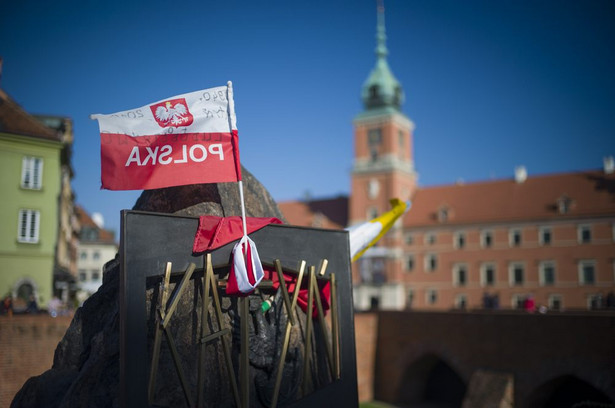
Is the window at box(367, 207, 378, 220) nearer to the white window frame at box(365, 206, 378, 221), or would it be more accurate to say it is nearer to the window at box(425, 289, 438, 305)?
the white window frame at box(365, 206, 378, 221)

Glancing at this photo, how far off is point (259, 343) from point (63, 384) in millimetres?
3036

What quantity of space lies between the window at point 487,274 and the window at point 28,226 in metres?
38.8

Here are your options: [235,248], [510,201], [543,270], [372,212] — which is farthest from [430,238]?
[235,248]

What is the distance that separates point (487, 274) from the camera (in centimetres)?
5281

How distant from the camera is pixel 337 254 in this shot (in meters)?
10.8

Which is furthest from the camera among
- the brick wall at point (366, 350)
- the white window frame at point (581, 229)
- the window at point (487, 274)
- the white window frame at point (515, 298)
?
the window at point (487, 274)

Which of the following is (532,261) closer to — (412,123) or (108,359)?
(412,123)

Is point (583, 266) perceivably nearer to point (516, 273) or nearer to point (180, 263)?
point (516, 273)

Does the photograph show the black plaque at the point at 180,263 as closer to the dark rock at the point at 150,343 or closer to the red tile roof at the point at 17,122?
the dark rock at the point at 150,343

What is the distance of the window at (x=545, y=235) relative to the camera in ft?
167

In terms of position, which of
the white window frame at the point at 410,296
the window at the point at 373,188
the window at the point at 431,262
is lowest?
the white window frame at the point at 410,296

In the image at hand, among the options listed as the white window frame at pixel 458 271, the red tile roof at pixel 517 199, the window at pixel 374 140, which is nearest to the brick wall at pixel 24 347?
the white window frame at pixel 458 271

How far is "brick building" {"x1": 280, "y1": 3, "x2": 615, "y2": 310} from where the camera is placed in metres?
49.1

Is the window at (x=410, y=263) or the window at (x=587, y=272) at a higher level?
the window at (x=410, y=263)
